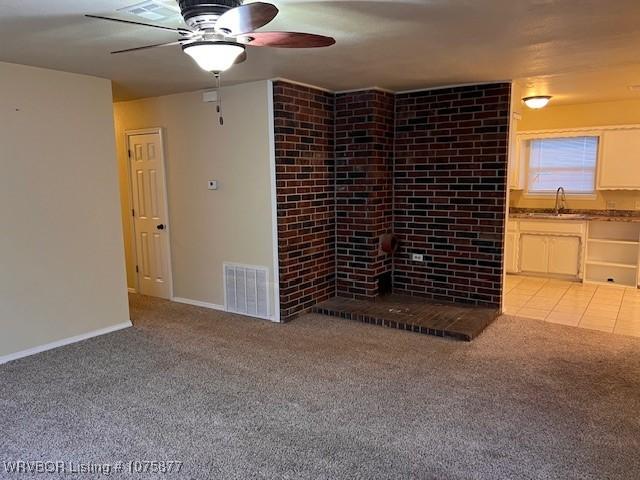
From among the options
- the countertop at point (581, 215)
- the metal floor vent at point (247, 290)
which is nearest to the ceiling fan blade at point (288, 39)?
the metal floor vent at point (247, 290)

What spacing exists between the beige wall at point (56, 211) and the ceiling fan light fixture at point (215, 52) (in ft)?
7.17

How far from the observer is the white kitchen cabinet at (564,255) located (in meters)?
6.10

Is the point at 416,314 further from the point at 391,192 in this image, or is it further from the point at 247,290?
the point at 247,290

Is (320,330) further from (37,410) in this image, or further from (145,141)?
(145,141)

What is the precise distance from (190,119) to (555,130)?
480 centimetres

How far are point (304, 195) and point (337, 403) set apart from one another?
2382mm

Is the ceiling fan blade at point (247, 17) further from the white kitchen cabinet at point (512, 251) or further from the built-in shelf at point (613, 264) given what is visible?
the built-in shelf at point (613, 264)

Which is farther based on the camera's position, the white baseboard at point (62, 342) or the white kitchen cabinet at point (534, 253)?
the white kitchen cabinet at point (534, 253)

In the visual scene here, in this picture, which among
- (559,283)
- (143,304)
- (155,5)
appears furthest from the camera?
(559,283)

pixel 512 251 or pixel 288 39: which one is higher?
pixel 288 39

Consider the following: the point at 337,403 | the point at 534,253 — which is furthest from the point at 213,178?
the point at 534,253

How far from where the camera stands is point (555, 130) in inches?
251

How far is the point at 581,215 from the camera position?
6.13 metres

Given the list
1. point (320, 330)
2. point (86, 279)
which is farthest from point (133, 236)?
point (320, 330)
